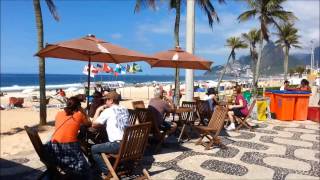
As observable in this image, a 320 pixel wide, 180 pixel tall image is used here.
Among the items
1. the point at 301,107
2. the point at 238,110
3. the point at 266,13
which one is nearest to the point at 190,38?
the point at 238,110

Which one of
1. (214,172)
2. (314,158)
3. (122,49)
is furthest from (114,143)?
(314,158)

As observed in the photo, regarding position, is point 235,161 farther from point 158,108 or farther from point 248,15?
point 248,15


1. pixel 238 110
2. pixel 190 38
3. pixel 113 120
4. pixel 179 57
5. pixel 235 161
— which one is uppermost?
pixel 190 38

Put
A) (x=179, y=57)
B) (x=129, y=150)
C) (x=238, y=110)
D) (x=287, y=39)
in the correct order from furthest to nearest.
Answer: (x=287, y=39)
(x=238, y=110)
(x=179, y=57)
(x=129, y=150)

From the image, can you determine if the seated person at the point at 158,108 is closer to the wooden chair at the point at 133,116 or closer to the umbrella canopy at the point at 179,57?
the wooden chair at the point at 133,116

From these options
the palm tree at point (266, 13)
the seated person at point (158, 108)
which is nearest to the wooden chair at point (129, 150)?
the seated person at point (158, 108)

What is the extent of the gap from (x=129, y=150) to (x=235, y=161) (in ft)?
7.46

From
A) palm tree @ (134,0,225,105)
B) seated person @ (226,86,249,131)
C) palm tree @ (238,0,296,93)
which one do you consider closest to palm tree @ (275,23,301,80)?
palm tree @ (238,0,296,93)

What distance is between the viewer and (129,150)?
4512 mm

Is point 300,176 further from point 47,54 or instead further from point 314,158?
point 47,54

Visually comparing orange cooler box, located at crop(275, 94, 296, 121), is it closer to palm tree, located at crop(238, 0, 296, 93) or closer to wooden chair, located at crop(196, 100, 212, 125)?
wooden chair, located at crop(196, 100, 212, 125)

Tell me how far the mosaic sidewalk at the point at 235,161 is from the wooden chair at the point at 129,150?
0.53 metres

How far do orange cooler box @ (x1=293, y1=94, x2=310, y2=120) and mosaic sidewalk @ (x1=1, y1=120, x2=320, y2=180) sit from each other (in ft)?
10.3

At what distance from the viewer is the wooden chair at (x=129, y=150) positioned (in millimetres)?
4367
